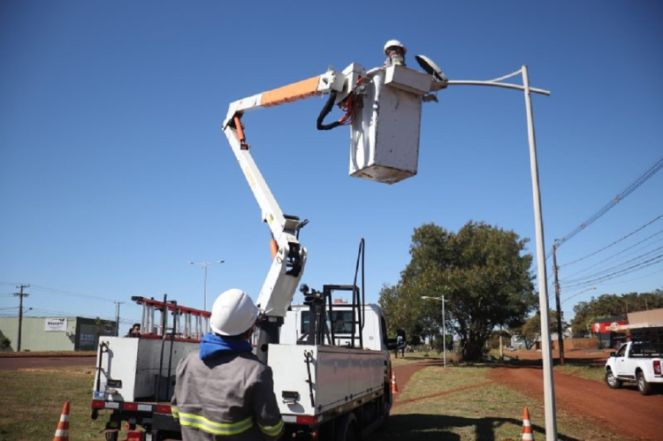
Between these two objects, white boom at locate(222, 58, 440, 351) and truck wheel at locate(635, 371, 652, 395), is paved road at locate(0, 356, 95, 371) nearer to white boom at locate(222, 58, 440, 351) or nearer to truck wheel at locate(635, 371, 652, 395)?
white boom at locate(222, 58, 440, 351)

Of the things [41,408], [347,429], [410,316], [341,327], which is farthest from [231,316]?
[410,316]

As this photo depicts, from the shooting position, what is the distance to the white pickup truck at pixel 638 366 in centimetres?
1970

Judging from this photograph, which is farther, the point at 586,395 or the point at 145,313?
the point at 586,395

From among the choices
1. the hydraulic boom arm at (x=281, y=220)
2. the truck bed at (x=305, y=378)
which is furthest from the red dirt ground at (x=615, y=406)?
the hydraulic boom arm at (x=281, y=220)

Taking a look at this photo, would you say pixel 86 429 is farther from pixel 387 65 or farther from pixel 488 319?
pixel 488 319

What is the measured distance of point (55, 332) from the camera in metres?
82.6

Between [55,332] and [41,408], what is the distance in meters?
78.8

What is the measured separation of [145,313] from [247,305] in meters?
4.78

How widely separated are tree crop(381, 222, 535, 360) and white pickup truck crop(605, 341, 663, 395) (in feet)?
74.4

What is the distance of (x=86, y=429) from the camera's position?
1093cm

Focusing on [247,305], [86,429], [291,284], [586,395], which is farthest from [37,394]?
[586,395]

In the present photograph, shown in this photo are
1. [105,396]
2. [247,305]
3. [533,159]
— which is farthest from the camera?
[533,159]

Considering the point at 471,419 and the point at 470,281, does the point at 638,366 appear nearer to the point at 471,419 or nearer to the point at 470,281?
the point at 471,419

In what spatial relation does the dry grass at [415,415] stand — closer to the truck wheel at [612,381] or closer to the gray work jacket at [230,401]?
the truck wheel at [612,381]
